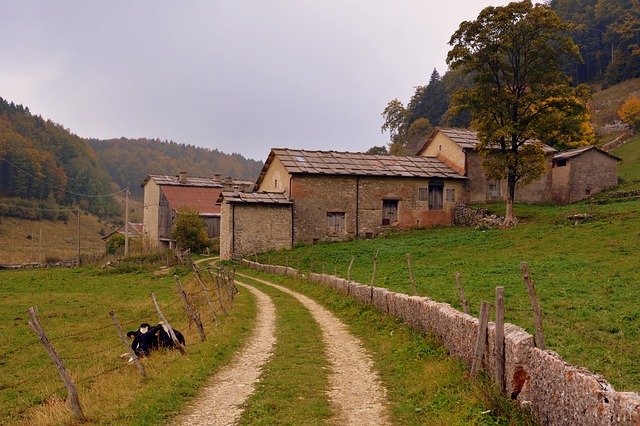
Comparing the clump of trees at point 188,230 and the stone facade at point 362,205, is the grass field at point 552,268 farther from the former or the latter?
the clump of trees at point 188,230

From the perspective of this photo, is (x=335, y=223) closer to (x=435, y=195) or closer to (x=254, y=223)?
(x=254, y=223)

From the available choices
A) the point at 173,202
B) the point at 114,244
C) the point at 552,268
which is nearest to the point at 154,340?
the point at 552,268

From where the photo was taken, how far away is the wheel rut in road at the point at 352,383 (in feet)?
28.6

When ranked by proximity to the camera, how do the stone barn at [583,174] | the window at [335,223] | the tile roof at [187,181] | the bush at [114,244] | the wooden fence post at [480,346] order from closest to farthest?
the wooden fence post at [480,346]
the window at [335,223]
the stone barn at [583,174]
the tile roof at [187,181]
the bush at [114,244]

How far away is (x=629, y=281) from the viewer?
18.0m

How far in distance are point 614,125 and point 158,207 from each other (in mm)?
61868

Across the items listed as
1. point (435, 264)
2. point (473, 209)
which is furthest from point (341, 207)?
point (435, 264)

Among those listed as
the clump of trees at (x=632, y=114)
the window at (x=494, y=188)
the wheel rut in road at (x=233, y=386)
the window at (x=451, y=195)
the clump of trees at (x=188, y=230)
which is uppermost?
the clump of trees at (x=632, y=114)

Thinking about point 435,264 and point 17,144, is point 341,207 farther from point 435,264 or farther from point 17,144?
point 17,144

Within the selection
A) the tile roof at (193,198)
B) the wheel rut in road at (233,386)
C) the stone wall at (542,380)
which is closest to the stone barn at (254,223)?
the tile roof at (193,198)

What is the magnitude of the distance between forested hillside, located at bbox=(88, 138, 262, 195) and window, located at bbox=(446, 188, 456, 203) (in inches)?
4297

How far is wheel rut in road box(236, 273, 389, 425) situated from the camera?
28.6 feet

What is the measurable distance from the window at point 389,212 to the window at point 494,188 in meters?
8.54

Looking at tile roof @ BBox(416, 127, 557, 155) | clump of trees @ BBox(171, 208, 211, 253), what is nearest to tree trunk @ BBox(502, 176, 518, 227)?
tile roof @ BBox(416, 127, 557, 155)
